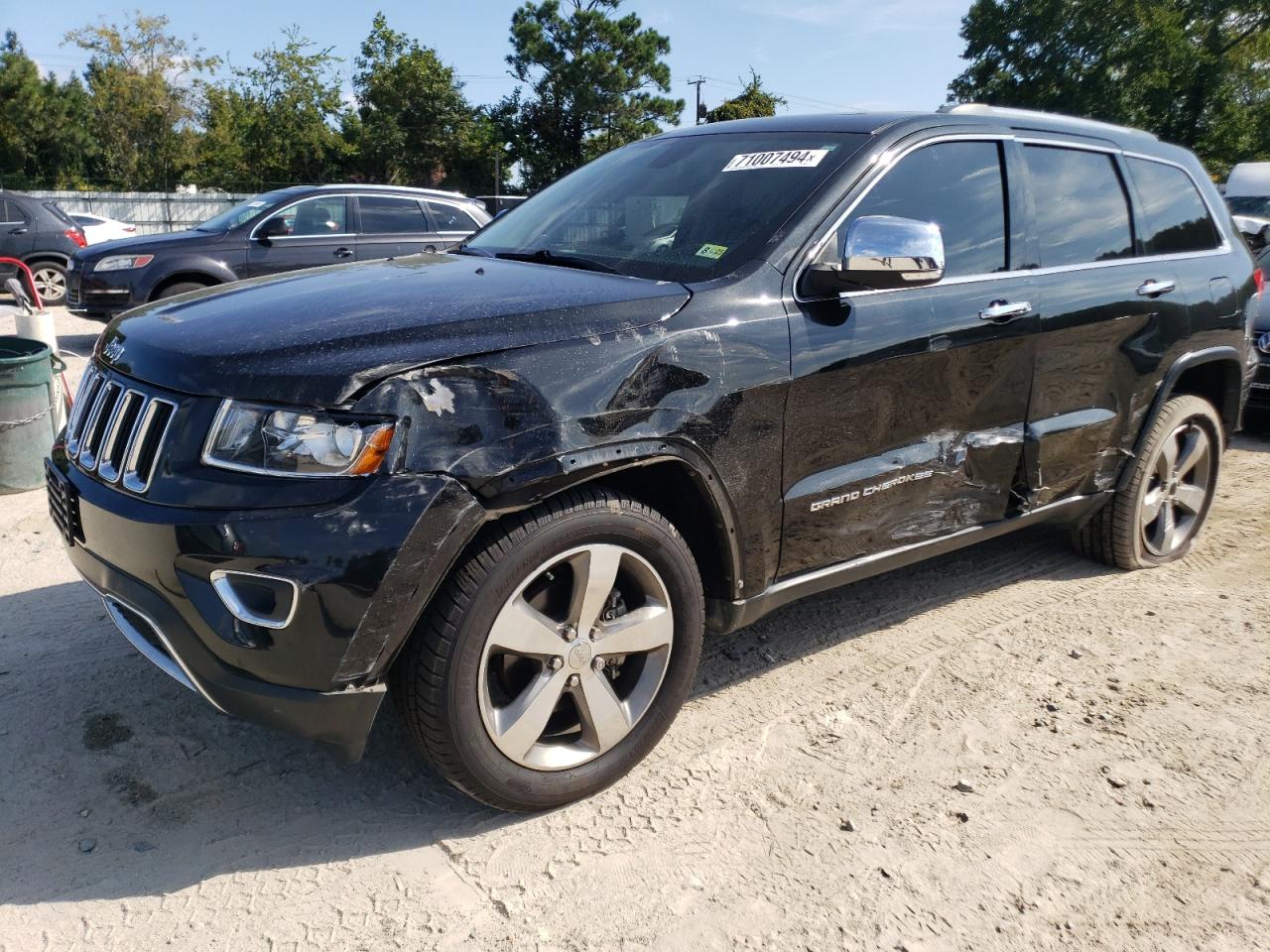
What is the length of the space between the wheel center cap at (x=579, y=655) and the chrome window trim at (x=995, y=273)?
116 cm

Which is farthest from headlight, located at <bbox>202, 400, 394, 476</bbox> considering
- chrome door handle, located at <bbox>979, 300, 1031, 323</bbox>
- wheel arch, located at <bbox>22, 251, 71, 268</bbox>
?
wheel arch, located at <bbox>22, 251, 71, 268</bbox>

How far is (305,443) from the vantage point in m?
2.27

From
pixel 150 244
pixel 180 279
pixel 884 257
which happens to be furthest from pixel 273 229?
pixel 884 257

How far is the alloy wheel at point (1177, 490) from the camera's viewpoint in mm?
4480

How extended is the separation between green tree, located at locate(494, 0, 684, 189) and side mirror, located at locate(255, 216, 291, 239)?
33.5 meters

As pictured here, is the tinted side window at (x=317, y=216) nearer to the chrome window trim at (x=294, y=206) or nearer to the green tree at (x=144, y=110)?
the chrome window trim at (x=294, y=206)

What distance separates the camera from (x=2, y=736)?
3039 mm

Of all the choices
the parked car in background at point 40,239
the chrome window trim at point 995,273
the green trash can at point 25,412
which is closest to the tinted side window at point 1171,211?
the chrome window trim at point 995,273

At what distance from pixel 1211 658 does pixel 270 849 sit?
3.28 meters

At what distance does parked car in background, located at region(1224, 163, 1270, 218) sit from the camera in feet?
54.1

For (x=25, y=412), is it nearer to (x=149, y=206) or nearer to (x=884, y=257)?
(x=884, y=257)

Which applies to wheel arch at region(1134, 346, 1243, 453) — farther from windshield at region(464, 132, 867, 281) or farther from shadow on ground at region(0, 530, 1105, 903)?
windshield at region(464, 132, 867, 281)

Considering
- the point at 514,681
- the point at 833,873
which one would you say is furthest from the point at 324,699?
the point at 833,873

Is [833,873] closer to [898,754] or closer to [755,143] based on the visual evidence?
[898,754]
